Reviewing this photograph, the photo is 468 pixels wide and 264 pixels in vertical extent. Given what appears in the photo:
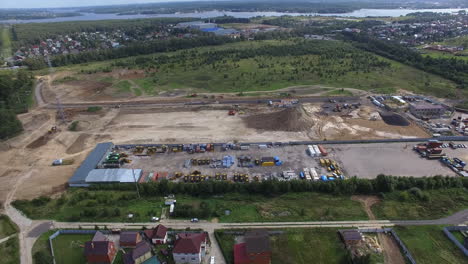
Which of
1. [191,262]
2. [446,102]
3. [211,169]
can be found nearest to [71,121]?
[211,169]

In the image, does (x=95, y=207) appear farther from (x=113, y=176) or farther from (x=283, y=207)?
(x=283, y=207)

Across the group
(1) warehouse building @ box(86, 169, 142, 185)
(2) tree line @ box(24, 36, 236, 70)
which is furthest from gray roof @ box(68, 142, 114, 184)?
(2) tree line @ box(24, 36, 236, 70)

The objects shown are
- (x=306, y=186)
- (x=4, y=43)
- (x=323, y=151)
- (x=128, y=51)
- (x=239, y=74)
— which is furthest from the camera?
(x=128, y=51)

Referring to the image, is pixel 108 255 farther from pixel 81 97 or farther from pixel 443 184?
pixel 81 97

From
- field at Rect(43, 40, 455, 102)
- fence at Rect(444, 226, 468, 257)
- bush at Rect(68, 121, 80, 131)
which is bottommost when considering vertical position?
fence at Rect(444, 226, 468, 257)

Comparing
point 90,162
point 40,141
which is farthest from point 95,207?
point 40,141

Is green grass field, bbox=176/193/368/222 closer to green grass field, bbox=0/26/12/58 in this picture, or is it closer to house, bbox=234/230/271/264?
house, bbox=234/230/271/264
